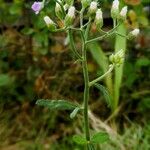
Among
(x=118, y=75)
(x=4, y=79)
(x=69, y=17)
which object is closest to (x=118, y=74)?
(x=118, y=75)

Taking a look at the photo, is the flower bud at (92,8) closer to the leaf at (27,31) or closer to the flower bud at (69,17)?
the flower bud at (69,17)

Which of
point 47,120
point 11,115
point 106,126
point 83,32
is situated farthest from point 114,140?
point 83,32

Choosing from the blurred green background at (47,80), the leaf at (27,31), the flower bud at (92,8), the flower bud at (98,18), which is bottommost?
the blurred green background at (47,80)

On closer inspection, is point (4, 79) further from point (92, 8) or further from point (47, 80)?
point (92, 8)

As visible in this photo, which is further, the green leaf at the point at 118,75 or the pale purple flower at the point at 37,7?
the green leaf at the point at 118,75

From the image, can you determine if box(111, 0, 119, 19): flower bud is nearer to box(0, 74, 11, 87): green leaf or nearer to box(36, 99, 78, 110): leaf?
box(36, 99, 78, 110): leaf

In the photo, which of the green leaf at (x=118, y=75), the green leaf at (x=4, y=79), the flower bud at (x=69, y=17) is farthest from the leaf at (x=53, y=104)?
the green leaf at (x=4, y=79)

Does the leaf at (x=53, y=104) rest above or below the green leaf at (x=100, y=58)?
above

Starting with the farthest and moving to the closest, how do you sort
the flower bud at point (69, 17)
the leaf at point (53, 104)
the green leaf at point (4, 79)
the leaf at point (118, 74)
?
the green leaf at point (4, 79), the leaf at point (118, 74), the leaf at point (53, 104), the flower bud at point (69, 17)
